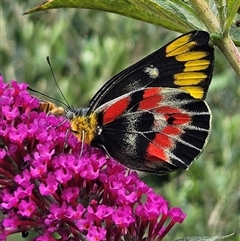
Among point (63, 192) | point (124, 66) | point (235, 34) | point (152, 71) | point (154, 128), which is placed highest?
point (235, 34)

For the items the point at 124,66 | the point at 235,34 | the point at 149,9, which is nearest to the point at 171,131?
the point at 235,34

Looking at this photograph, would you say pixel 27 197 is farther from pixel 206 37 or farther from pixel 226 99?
pixel 226 99

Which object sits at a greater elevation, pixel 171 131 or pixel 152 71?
pixel 152 71

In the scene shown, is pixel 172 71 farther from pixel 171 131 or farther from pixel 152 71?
pixel 171 131

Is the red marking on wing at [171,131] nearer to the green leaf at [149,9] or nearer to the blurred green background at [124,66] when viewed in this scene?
the green leaf at [149,9]

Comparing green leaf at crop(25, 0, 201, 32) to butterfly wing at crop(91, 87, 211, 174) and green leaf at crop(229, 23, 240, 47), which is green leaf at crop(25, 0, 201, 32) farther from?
butterfly wing at crop(91, 87, 211, 174)

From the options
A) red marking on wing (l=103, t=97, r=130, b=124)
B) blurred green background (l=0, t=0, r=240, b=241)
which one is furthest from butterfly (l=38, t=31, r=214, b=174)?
blurred green background (l=0, t=0, r=240, b=241)

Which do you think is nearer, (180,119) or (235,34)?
(235,34)
